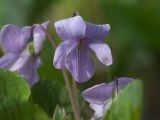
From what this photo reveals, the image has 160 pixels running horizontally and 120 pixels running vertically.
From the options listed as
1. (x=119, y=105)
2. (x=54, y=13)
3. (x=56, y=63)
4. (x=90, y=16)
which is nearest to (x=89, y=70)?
(x=56, y=63)

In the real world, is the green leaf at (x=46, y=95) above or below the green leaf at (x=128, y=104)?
below

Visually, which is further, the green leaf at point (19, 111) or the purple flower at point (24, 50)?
the purple flower at point (24, 50)

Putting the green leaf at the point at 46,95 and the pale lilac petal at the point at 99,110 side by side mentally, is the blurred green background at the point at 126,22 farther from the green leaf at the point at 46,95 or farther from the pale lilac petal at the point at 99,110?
the pale lilac petal at the point at 99,110

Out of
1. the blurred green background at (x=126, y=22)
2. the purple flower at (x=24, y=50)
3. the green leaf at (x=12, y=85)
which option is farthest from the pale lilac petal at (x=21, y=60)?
the blurred green background at (x=126, y=22)

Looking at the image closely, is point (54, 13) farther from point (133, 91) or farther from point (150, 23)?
point (133, 91)

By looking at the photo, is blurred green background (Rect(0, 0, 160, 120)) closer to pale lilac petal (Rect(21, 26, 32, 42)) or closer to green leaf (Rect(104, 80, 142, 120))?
pale lilac petal (Rect(21, 26, 32, 42))

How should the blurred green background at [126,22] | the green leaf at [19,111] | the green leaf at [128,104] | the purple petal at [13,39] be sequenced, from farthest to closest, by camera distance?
the blurred green background at [126,22] → the purple petal at [13,39] → the green leaf at [19,111] → the green leaf at [128,104]
